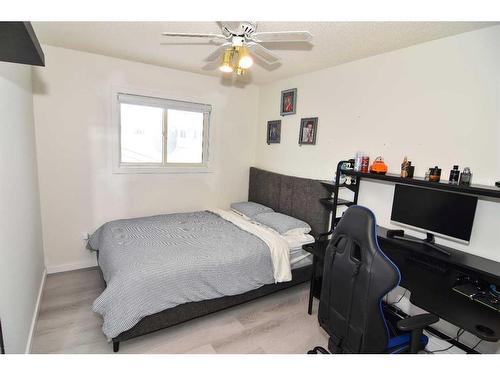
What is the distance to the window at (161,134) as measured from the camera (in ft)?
11.1

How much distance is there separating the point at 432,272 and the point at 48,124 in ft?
12.7

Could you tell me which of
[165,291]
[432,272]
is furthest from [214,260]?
[432,272]

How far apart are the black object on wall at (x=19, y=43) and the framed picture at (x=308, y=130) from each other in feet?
9.02

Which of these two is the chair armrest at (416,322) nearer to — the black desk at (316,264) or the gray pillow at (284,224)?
the black desk at (316,264)

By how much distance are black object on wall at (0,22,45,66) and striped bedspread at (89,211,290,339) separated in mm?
1495

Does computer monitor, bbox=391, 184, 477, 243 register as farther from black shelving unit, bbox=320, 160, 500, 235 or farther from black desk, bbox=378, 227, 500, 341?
black desk, bbox=378, 227, 500, 341

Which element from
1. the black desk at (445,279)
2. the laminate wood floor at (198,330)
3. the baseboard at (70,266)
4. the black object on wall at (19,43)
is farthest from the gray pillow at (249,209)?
the black object on wall at (19,43)

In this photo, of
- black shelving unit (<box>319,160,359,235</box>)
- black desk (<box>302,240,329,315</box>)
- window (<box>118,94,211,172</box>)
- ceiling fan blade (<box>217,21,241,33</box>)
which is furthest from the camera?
window (<box>118,94,211,172</box>)

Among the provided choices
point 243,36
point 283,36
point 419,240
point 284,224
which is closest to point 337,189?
point 284,224

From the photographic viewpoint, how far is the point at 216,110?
12.7ft

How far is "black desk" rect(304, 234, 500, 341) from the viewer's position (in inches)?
58.4

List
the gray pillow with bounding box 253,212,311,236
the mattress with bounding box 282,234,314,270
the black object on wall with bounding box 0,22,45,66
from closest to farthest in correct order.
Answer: the black object on wall with bounding box 0,22,45,66 → the mattress with bounding box 282,234,314,270 → the gray pillow with bounding box 253,212,311,236

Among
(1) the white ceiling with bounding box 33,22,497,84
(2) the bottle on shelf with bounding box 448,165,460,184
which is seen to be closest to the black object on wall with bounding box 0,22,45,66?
(1) the white ceiling with bounding box 33,22,497,84
